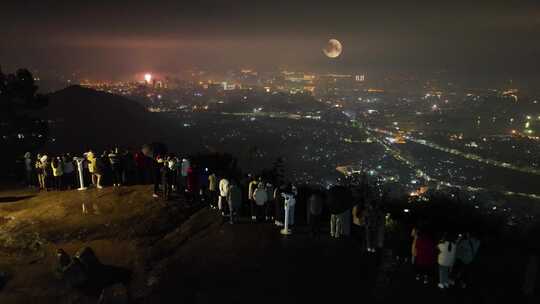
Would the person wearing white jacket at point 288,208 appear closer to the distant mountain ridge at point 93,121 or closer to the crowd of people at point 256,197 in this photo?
the crowd of people at point 256,197

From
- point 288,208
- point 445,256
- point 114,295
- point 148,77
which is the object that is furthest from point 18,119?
point 148,77

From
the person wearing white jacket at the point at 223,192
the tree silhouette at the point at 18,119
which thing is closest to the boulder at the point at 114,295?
the person wearing white jacket at the point at 223,192

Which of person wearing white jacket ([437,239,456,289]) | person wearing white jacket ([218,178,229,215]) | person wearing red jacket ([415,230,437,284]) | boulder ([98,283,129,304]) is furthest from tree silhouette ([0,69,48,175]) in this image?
person wearing white jacket ([437,239,456,289])

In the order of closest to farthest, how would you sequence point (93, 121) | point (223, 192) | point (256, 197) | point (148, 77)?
1. point (256, 197)
2. point (223, 192)
3. point (93, 121)
4. point (148, 77)

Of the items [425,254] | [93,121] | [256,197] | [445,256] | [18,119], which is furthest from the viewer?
[93,121]

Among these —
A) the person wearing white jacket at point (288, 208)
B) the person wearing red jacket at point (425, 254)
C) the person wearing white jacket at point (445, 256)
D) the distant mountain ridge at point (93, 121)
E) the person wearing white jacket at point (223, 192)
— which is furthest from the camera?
the distant mountain ridge at point (93, 121)

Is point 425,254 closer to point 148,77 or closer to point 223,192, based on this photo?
point 223,192

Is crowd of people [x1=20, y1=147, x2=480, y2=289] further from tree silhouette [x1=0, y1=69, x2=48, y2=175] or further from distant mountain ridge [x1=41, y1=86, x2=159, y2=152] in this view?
distant mountain ridge [x1=41, y1=86, x2=159, y2=152]
